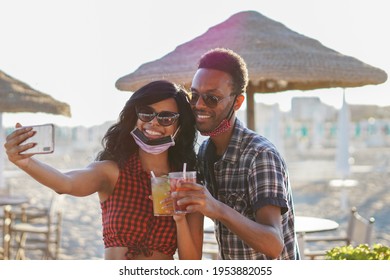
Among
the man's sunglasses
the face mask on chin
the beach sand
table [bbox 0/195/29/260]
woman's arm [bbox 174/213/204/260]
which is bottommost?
the beach sand

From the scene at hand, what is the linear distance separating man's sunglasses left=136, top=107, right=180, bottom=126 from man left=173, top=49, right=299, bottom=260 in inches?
3.6

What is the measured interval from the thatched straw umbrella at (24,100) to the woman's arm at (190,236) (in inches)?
235

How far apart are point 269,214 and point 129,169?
0.58 meters

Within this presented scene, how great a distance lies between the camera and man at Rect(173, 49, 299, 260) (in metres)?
2.17

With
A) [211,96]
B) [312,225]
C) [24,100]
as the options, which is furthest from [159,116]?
[24,100]

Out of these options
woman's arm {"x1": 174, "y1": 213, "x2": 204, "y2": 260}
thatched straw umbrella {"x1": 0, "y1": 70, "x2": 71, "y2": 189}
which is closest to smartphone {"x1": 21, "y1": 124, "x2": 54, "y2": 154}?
woman's arm {"x1": 174, "y1": 213, "x2": 204, "y2": 260}

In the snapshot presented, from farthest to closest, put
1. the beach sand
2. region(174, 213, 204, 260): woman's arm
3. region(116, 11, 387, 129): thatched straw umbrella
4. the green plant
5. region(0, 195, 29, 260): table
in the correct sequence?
the beach sand → region(0, 195, 29, 260): table → region(116, 11, 387, 129): thatched straw umbrella → the green plant → region(174, 213, 204, 260): woman's arm

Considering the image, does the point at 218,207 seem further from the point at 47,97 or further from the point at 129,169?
the point at 47,97

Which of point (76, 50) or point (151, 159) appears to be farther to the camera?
point (76, 50)

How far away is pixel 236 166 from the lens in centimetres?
231

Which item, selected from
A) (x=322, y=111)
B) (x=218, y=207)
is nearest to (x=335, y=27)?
(x=218, y=207)

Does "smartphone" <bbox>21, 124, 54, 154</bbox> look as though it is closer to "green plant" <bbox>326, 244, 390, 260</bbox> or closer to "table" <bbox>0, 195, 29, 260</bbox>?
"green plant" <bbox>326, 244, 390, 260</bbox>

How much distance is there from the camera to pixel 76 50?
356 inches

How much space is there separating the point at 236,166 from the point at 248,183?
88 millimetres
